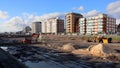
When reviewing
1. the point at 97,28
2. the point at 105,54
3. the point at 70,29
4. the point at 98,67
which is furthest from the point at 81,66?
the point at 70,29

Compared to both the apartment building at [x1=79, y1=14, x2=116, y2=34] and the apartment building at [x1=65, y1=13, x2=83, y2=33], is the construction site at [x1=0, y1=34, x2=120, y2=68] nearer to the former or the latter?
the apartment building at [x1=79, y1=14, x2=116, y2=34]

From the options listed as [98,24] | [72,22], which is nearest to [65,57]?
[98,24]

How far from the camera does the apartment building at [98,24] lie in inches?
5527

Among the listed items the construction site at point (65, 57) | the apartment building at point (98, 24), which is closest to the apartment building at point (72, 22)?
the apartment building at point (98, 24)

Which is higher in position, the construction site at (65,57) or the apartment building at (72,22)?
the apartment building at (72,22)

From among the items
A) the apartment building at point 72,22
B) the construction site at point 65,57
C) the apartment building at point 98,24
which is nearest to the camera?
the construction site at point 65,57

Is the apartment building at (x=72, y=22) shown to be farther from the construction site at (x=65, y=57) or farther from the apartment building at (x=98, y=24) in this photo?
the construction site at (x=65, y=57)

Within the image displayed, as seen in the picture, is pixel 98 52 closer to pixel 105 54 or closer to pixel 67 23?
pixel 105 54

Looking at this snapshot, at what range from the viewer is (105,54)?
23.4 meters

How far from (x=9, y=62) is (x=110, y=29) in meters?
142

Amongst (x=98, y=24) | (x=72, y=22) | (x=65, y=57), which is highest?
(x=72, y=22)

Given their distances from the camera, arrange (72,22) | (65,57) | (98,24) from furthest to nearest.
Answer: (72,22), (98,24), (65,57)

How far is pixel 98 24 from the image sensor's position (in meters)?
143

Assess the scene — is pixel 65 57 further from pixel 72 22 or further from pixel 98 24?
pixel 72 22
